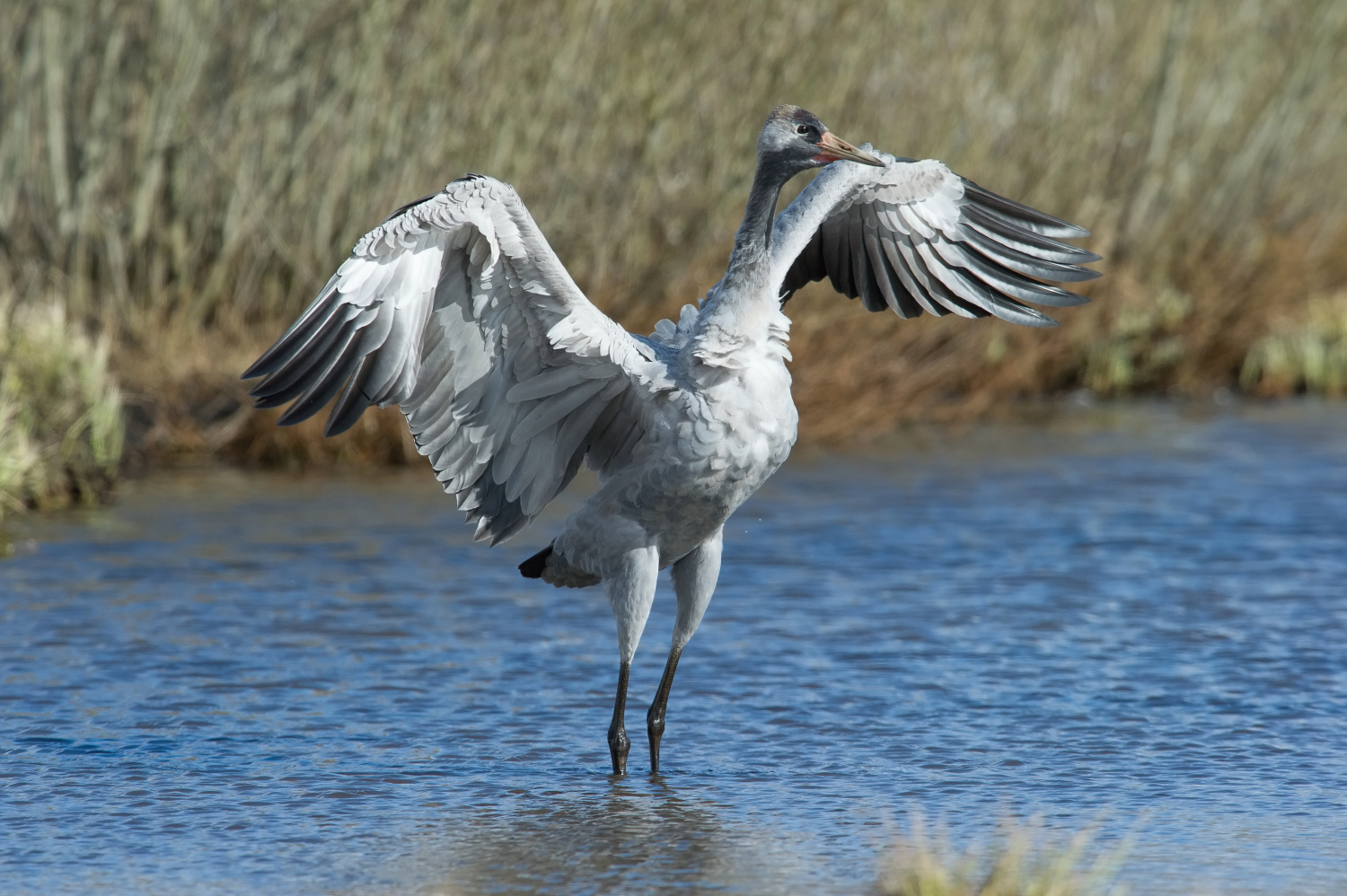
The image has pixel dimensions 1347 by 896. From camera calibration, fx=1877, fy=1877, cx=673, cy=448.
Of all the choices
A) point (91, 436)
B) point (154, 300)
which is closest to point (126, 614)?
point (91, 436)

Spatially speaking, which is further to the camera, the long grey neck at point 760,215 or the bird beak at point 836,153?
the bird beak at point 836,153

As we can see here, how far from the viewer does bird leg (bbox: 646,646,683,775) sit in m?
6.42

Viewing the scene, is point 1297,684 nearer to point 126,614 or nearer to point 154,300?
point 126,614

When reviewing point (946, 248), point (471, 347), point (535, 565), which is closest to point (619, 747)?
point (535, 565)

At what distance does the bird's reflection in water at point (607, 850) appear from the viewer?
513cm

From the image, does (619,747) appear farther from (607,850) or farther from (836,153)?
(836,153)

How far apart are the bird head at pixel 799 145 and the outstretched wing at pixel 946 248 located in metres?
0.72

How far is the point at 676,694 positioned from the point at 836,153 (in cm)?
231

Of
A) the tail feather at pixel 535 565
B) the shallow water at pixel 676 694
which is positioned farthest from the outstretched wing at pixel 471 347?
the shallow water at pixel 676 694

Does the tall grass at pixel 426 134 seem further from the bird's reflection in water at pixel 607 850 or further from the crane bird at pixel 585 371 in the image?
the bird's reflection in water at pixel 607 850

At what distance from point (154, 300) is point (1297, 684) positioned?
7.88 meters

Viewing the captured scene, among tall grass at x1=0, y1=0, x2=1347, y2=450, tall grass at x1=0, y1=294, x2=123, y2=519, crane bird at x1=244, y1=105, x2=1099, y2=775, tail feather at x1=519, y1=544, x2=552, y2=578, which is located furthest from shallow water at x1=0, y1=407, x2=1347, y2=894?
tall grass at x1=0, y1=0, x2=1347, y2=450

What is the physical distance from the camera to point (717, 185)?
12.3 metres

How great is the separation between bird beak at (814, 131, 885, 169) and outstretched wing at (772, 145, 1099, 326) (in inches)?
26.5
